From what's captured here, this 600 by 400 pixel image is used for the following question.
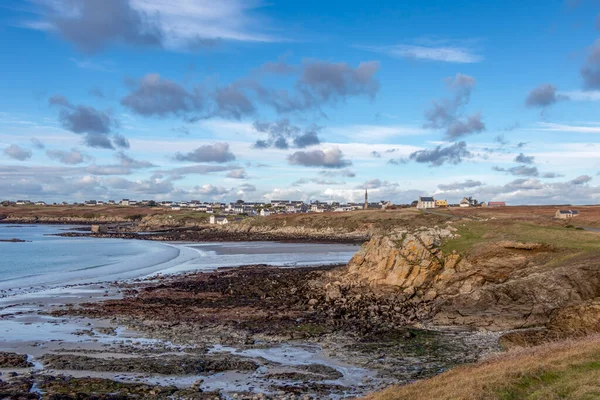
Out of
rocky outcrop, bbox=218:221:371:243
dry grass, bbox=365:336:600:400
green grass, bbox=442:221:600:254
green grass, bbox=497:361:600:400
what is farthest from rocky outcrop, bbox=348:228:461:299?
rocky outcrop, bbox=218:221:371:243

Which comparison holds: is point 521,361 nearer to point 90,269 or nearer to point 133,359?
point 133,359

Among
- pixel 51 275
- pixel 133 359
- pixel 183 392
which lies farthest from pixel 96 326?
pixel 51 275

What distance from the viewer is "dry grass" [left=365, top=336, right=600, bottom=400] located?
1320cm

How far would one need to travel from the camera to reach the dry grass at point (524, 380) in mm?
13195

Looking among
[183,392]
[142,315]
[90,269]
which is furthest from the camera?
[90,269]

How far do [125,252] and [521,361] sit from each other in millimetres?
77145

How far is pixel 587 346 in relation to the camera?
16.4 m

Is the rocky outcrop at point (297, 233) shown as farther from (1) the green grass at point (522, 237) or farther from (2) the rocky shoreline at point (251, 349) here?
(2) the rocky shoreline at point (251, 349)

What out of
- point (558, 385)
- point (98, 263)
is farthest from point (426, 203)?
point (558, 385)

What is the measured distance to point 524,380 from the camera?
1412cm

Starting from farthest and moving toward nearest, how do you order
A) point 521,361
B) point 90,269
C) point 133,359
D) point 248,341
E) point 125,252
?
point 125,252, point 90,269, point 248,341, point 133,359, point 521,361

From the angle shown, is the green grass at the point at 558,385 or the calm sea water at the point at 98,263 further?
the calm sea water at the point at 98,263

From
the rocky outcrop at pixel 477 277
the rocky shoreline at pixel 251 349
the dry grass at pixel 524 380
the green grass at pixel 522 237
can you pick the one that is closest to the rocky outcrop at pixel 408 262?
the rocky outcrop at pixel 477 277

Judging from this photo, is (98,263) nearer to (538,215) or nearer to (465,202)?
(538,215)
